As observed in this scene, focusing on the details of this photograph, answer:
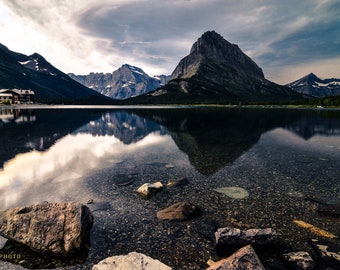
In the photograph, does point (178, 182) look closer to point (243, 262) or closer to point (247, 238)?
point (247, 238)

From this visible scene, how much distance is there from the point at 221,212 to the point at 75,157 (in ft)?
84.6

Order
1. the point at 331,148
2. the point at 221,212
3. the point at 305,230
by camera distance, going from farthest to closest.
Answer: the point at 331,148 → the point at 221,212 → the point at 305,230

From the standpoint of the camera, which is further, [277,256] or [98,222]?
[98,222]

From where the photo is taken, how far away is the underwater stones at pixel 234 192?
20000 millimetres

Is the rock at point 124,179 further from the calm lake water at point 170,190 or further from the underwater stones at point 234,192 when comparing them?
the underwater stones at point 234,192

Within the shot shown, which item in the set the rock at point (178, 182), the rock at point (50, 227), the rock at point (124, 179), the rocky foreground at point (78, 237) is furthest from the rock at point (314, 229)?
the rock at point (124, 179)

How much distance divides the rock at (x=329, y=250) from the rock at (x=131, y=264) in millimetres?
8915

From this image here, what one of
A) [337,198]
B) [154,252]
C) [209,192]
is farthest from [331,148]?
[154,252]

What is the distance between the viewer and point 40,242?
40.2 feet

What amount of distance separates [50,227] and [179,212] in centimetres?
896

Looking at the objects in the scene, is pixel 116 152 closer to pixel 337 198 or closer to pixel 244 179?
pixel 244 179

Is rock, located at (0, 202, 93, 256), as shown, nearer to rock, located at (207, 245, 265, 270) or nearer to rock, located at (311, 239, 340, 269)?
rock, located at (207, 245, 265, 270)

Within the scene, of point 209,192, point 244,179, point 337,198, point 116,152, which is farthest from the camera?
point 116,152

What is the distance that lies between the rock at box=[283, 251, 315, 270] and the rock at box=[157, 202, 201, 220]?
269 inches
